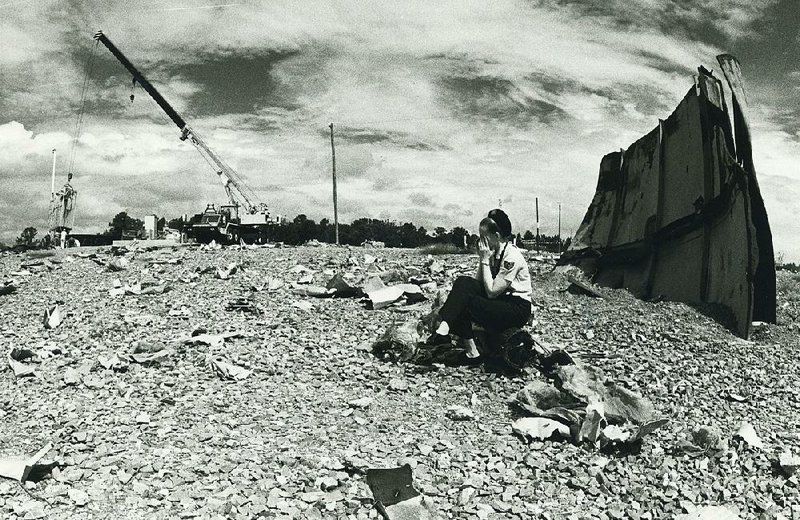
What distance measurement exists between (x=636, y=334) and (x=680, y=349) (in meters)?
0.38

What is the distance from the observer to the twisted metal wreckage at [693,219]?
18.7 ft

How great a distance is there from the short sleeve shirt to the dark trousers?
5cm

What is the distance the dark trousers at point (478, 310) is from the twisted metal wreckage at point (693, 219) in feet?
7.24

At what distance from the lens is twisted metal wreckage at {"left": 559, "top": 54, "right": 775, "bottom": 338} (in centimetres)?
569

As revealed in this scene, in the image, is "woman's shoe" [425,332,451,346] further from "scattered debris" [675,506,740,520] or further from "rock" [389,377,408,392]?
"scattered debris" [675,506,740,520]

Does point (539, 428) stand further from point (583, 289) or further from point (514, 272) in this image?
point (583, 289)

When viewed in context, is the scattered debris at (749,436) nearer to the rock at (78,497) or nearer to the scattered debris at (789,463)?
the scattered debris at (789,463)

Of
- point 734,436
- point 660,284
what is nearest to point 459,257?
point 660,284

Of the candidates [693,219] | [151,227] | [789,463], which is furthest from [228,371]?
[151,227]

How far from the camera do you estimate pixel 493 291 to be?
179 inches

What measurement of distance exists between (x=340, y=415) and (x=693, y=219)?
14.5ft

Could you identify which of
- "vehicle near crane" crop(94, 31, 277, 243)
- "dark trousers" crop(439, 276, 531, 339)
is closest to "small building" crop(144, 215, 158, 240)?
"vehicle near crane" crop(94, 31, 277, 243)

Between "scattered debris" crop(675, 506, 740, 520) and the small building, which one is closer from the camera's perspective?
"scattered debris" crop(675, 506, 740, 520)

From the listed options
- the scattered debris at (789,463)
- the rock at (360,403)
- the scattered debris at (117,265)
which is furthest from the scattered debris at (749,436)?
the scattered debris at (117,265)
